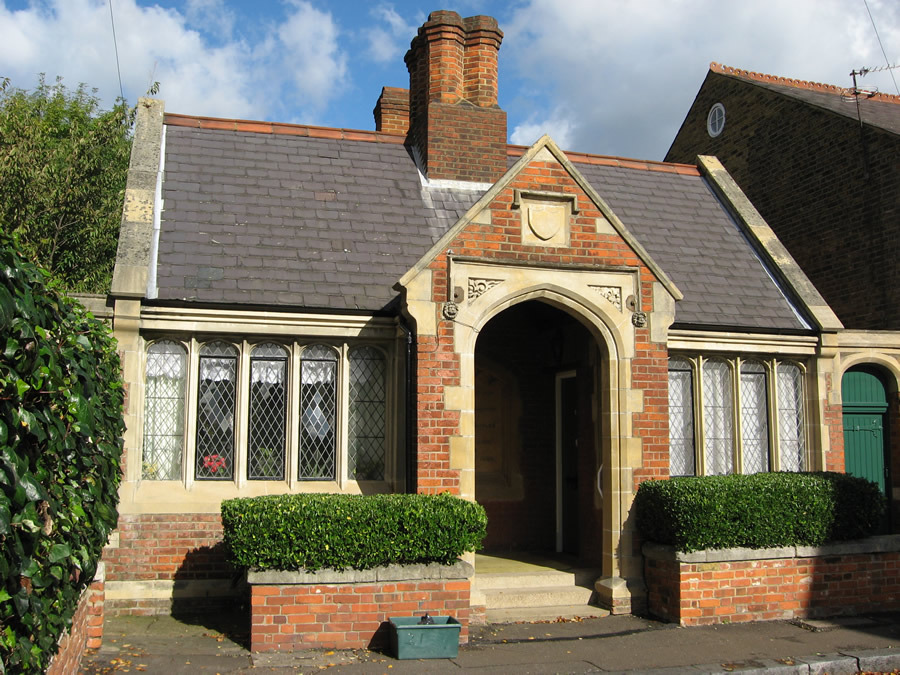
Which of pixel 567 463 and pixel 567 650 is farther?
pixel 567 463

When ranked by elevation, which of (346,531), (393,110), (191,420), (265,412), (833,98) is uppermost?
(833,98)

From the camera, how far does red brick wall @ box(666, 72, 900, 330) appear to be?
1503cm

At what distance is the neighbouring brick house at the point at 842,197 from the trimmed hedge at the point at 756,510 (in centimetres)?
272

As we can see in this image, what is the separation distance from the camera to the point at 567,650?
7.96 metres

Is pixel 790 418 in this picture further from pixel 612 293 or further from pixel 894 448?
pixel 612 293

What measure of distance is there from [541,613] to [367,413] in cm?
313

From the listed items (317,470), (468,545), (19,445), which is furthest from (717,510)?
(19,445)

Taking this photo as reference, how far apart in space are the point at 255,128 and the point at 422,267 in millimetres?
5299

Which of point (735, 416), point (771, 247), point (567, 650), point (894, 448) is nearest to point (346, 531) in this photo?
point (567, 650)

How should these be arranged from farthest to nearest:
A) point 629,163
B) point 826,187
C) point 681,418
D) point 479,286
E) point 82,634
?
point 826,187, point 629,163, point 681,418, point 479,286, point 82,634

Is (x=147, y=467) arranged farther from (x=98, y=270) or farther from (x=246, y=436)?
(x=98, y=270)

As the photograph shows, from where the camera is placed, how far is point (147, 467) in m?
9.55

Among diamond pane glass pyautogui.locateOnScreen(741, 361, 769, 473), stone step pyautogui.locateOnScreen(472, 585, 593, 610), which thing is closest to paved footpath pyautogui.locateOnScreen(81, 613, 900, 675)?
stone step pyautogui.locateOnScreen(472, 585, 593, 610)

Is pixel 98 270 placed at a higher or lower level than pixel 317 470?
higher
